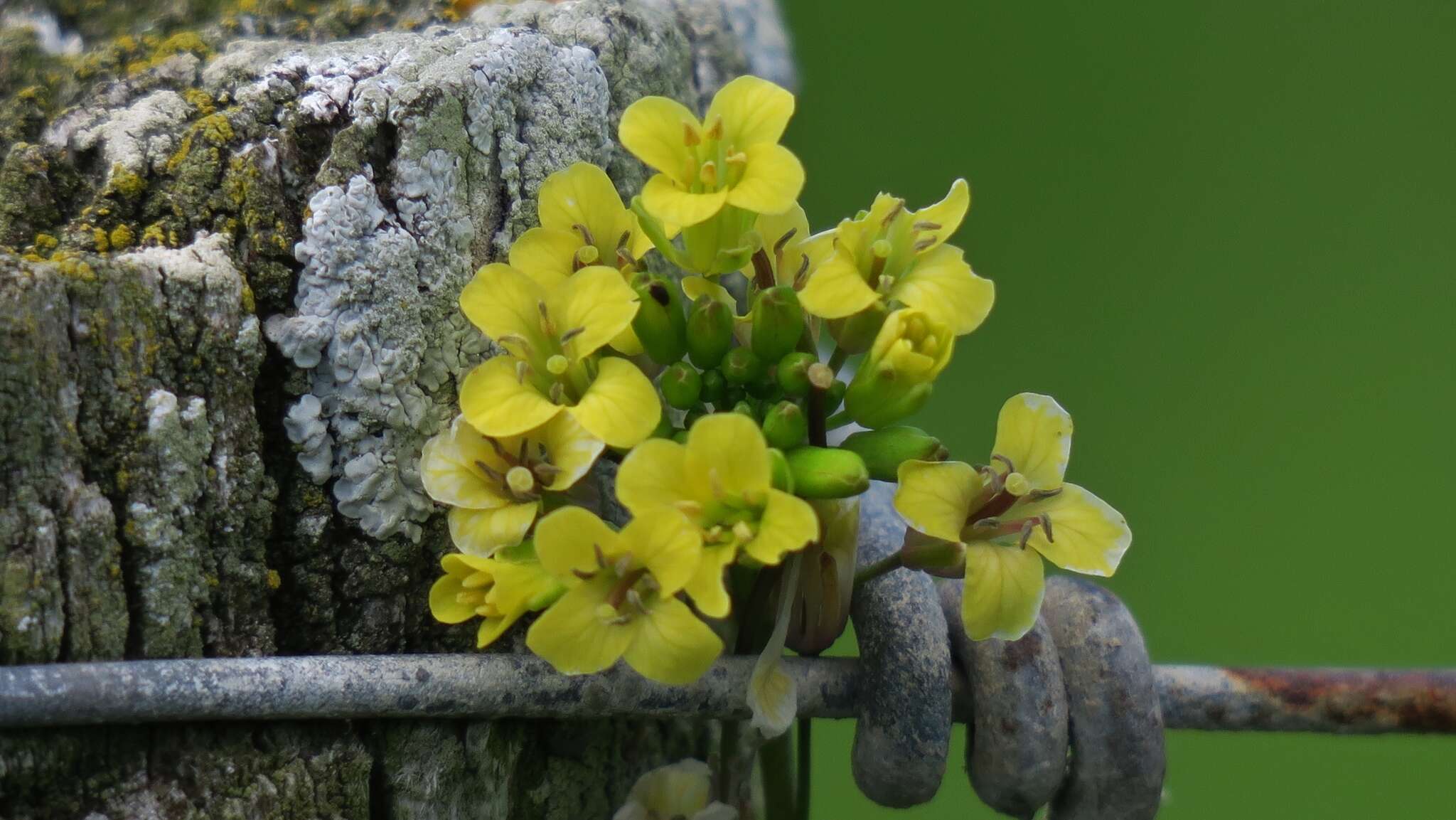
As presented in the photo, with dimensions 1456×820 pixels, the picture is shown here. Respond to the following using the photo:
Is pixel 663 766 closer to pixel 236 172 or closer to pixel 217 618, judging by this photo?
pixel 217 618

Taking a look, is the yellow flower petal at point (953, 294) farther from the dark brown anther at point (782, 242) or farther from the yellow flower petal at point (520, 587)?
the yellow flower petal at point (520, 587)

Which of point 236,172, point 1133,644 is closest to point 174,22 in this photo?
point 236,172

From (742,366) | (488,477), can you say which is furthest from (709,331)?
(488,477)

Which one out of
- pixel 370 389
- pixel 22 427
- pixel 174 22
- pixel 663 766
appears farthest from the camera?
pixel 174 22

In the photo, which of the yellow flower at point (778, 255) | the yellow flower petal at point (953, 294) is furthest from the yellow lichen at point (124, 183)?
the yellow flower petal at point (953, 294)

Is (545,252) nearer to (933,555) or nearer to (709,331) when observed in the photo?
(709,331)
